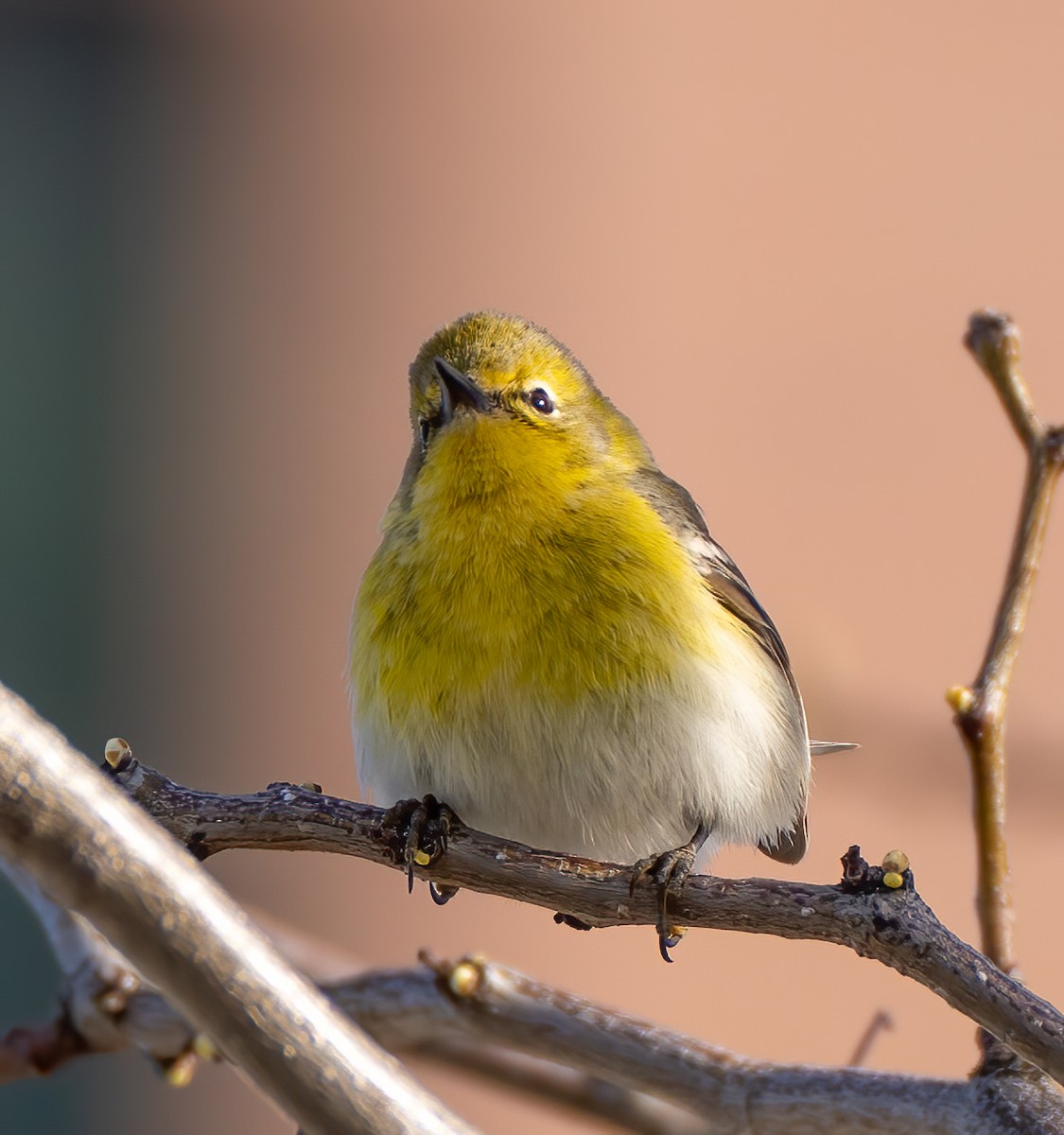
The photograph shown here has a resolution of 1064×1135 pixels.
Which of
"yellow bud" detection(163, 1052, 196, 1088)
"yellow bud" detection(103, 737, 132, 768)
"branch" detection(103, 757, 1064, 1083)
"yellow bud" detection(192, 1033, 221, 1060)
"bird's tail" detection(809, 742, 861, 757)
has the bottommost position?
"yellow bud" detection(163, 1052, 196, 1088)

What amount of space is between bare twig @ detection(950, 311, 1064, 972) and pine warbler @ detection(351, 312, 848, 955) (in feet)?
1.57

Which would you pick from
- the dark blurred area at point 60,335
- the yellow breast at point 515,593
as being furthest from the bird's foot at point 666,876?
the dark blurred area at point 60,335

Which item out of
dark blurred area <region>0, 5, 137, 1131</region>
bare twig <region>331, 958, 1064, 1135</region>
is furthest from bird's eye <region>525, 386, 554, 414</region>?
dark blurred area <region>0, 5, 137, 1131</region>

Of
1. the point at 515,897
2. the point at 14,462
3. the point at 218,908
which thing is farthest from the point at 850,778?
the point at 14,462

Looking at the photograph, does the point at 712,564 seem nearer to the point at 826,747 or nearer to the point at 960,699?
the point at 826,747

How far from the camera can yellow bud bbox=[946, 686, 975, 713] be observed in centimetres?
136

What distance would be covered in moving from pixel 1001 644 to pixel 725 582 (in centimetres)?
72

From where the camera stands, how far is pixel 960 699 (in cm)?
137

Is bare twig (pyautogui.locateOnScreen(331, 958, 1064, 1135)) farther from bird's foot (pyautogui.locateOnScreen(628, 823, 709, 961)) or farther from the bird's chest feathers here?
the bird's chest feathers

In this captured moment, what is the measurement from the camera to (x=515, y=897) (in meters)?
1.44

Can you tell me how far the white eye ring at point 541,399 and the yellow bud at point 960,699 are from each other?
2.85 feet

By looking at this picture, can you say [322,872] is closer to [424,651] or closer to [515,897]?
[424,651]

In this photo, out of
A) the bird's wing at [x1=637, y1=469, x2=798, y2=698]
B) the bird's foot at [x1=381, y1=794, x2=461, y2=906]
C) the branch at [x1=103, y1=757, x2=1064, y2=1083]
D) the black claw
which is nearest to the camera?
the branch at [x1=103, y1=757, x2=1064, y2=1083]

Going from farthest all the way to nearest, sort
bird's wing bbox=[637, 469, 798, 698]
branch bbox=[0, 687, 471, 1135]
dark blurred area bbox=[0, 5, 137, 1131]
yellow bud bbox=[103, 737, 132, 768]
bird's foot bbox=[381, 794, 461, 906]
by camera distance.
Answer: dark blurred area bbox=[0, 5, 137, 1131] < bird's wing bbox=[637, 469, 798, 698] < bird's foot bbox=[381, 794, 461, 906] < yellow bud bbox=[103, 737, 132, 768] < branch bbox=[0, 687, 471, 1135]
